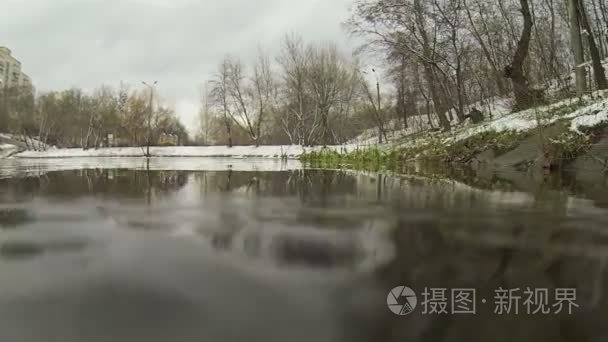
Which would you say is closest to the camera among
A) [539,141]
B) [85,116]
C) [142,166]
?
[539,141]

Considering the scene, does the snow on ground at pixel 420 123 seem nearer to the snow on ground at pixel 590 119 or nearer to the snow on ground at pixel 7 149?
the snow on ground at pixel 590 119

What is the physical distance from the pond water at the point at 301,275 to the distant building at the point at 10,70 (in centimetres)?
10152

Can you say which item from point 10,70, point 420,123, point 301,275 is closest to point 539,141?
point 301,275

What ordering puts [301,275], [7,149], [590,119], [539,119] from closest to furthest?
1. [301,275]
2. [539,119]
3. [590,119]
4. [7,149]

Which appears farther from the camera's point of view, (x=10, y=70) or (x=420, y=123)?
(x=10, y=70)

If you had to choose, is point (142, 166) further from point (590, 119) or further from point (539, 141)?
point (590, 119)

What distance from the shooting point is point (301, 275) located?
2.13 meters

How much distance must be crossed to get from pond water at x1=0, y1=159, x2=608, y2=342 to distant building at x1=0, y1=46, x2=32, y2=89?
101519 millimetres

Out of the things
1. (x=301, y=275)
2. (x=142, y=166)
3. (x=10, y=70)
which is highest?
(x=10, y=70)

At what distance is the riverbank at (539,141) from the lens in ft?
32.3

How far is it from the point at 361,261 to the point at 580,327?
3.70 ft

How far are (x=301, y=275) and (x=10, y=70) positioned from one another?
11701 cm

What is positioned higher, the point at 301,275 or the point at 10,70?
the point at 10,70

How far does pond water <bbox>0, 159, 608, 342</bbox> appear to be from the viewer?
1569mm
